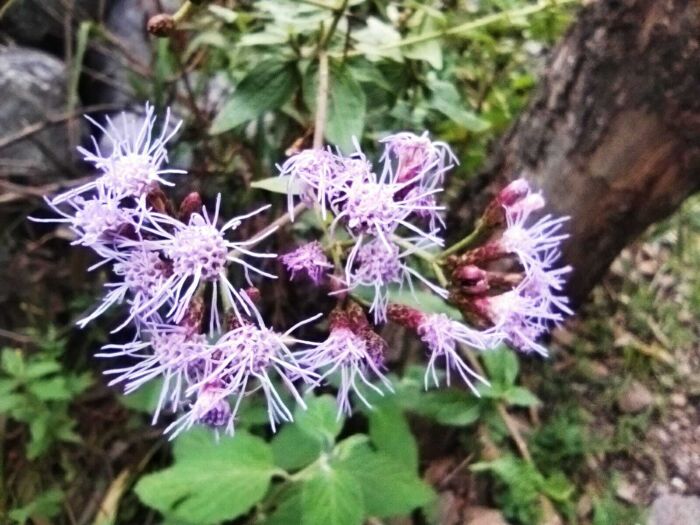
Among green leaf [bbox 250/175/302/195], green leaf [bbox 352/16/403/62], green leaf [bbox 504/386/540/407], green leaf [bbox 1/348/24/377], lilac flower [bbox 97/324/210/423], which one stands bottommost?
green leaf [bbox 1/348/24/377]

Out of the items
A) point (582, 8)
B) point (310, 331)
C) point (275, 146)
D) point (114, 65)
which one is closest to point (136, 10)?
point (114, 65)

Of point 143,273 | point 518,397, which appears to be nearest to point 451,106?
point 518,397

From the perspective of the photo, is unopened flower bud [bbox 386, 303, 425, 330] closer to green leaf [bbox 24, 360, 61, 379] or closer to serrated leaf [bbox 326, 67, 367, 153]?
serrated leaf [bbox 326, 67, 367, 153]

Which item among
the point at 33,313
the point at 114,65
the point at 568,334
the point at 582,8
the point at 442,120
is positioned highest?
the point at 582,8

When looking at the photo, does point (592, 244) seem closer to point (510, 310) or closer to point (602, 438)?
point (602, 438)

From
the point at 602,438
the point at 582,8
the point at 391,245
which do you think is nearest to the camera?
the point at 391,245

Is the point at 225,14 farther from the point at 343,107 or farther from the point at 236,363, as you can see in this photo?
the point at 236,363

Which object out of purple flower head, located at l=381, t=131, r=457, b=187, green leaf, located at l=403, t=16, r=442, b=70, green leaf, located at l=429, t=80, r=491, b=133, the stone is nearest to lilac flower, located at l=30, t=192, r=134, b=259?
purple flower head, located at l=381, t=131, r=457, b=187

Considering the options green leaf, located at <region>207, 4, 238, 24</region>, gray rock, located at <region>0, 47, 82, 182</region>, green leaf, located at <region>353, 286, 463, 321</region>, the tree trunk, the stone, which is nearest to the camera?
green leaf, located at <region>353, 286, 463, 321</region>

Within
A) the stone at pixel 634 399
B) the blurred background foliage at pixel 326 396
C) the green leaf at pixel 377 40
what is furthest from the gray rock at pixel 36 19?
the stone at pixel 634 399
